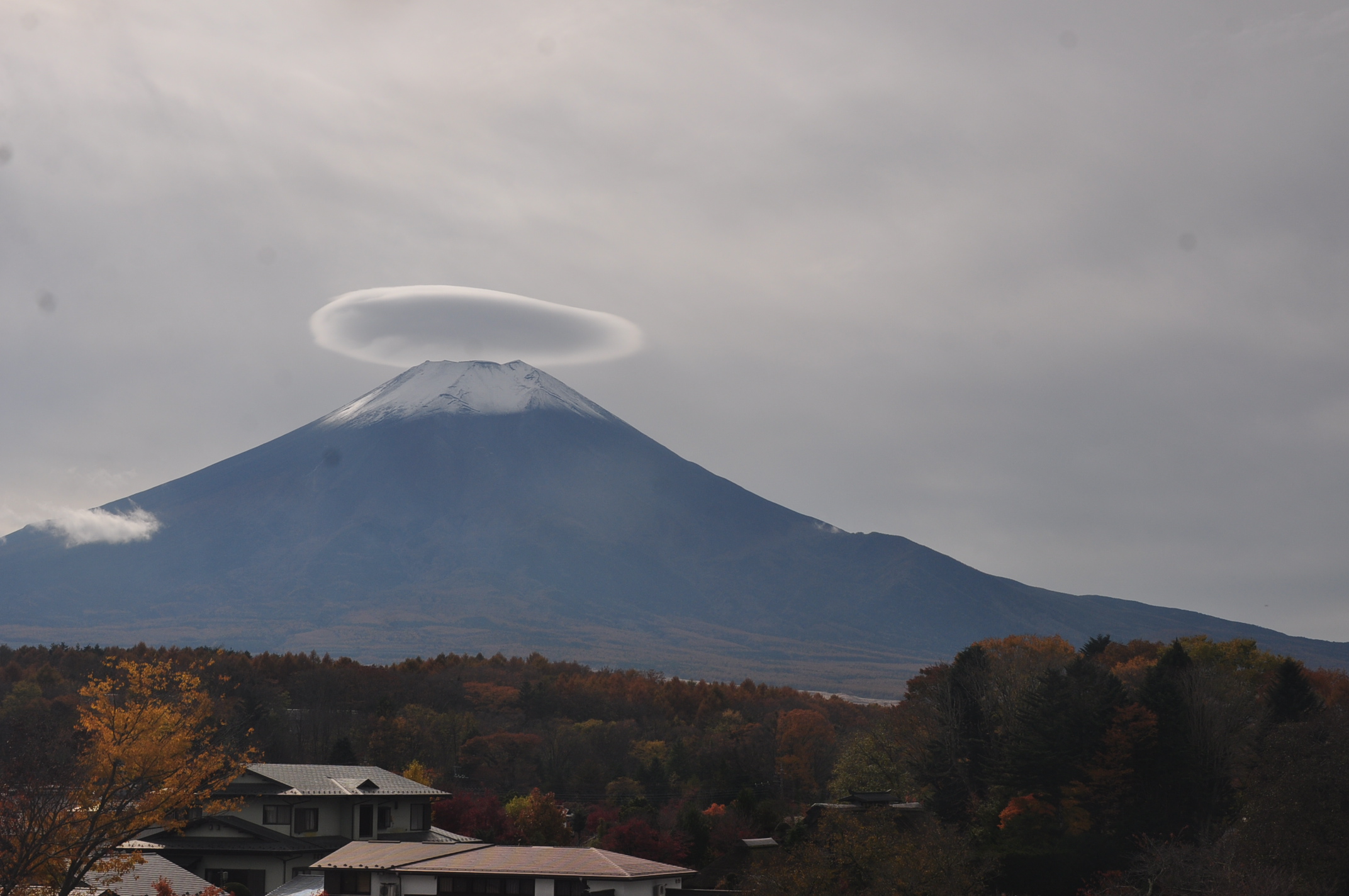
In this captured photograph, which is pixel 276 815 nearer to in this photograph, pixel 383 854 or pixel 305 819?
pixel 305 819

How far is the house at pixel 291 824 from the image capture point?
45.5 metres

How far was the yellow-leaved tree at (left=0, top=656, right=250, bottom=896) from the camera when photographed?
2556 cm

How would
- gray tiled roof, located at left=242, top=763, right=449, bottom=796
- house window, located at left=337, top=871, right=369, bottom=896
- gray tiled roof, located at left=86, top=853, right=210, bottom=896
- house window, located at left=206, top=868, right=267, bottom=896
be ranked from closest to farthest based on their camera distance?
gray tiled roof, located at left=86, top=853, right=210, bottom=896
house window, located at left=337, top=871, right=369, bottom=896
house window, located at left=206, top=868, right=267, bottom=896
gray tiled roof, located at left=242, top=763, right=449, bottom=796

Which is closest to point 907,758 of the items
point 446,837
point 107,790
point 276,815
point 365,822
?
point 446,837

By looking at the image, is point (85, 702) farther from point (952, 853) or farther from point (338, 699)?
point (952, 853)

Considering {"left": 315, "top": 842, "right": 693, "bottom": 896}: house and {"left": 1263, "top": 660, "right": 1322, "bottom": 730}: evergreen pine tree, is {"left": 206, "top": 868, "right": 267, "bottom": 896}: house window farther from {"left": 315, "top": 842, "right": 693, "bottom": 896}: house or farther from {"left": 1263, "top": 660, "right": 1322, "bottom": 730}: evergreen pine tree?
{"left": 1263, "top": 660, "right": 1322, "bottom": 730}: evergreen pine tree

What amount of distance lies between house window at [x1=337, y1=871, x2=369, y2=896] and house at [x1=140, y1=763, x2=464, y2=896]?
16.6 feet

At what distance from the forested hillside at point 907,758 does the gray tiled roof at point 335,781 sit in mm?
4995

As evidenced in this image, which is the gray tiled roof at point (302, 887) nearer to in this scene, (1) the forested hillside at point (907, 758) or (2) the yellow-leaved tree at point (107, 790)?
(1) the forested hillside at point (907, 758)

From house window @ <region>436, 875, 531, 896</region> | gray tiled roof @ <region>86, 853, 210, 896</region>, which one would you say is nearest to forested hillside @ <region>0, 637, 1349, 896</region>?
gray tiled roof @ <region>86, 853, 210, 896</region>

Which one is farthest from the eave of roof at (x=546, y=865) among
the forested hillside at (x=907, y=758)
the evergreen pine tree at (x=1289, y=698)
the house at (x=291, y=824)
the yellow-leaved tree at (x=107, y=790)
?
the evergreen pine tree at (x=1289, y=698)

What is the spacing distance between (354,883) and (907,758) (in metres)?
32.1

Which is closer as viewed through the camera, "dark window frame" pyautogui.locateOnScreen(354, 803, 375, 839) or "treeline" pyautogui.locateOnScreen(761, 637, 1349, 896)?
"treeline" pyautogui.locateOnScreen(761, 637, 1349, 896)

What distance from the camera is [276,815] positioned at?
48.3 meters
